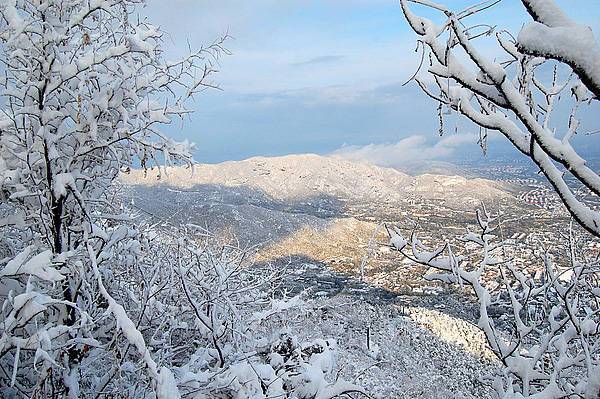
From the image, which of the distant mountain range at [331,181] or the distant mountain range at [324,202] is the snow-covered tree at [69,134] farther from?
the distant mountain range at [331,181]

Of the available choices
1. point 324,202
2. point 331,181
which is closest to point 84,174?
point 324,202

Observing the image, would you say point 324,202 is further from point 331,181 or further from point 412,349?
point 412,349

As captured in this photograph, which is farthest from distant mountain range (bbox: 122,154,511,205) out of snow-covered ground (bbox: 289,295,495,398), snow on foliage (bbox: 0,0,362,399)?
snow on foliage (bbox: 0,0,362,399)

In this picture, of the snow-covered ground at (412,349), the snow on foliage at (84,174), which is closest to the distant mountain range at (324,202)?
the snow-covered ground at (412,349)

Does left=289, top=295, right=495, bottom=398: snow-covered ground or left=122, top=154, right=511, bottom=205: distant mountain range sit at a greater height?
left=122, top=154, right=511, bottom=205: distant mountain range

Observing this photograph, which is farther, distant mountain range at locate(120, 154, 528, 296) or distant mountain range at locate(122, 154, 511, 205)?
distant mountain range at locate(122, 154, 511, 205)

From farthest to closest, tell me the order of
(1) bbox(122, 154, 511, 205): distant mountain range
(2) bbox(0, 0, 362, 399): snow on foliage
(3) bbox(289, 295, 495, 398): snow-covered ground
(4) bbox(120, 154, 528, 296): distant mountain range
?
1. (1) bbox(122, 154, 511, 205): distant mountain range
2. (4) bbox(120, 154, 528, 296): distant mountain range
3. (3) bbox(289, 295, 495, 398): snow-covered ground
4. (2) bbox(0, 0, 362, 399): snow on foliage

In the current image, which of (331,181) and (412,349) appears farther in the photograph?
(331,181)

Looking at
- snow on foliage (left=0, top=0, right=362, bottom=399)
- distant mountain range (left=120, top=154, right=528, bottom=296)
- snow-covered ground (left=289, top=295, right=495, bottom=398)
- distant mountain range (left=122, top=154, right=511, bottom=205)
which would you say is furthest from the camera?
distant mountain range (left=122, top=154, right=511, bottom=205)

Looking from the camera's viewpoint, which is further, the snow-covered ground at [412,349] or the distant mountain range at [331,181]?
the distant mountain range at [331,181]

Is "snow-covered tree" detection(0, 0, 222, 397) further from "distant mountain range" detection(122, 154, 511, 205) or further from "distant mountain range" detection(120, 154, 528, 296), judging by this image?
"distant mountain range" detection(122, 154, 511, 205)

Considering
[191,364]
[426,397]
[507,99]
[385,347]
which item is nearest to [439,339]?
[385,347]

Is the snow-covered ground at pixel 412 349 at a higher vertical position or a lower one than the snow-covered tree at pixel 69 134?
lower
